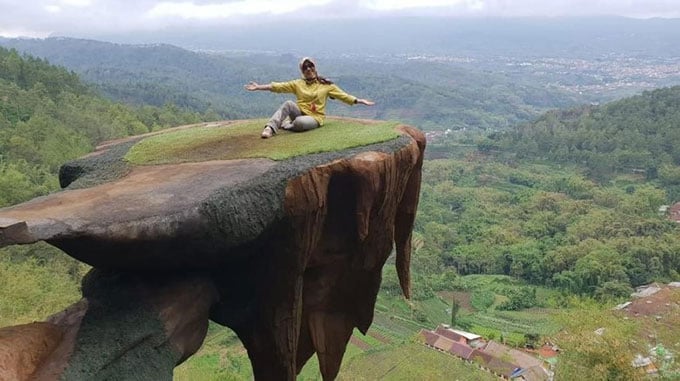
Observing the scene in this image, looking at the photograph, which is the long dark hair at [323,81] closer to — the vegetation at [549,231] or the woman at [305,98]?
the woman at [305,98]

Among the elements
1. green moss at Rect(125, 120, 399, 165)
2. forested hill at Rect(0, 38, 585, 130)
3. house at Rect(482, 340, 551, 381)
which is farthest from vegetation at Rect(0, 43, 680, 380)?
forested hill at Rect(0, 38, 585, 130)

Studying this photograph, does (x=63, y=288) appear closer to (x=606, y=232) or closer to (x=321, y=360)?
(x=321, y=360)

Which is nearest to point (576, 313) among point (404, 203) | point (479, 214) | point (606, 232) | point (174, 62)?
point (404, 203)

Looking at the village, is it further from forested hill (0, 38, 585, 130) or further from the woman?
forested hill (0, 38, 585, 130)

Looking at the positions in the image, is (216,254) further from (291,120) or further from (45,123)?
(45,123)

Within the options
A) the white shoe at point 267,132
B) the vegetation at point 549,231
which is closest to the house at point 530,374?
the vegetation at point 549,231

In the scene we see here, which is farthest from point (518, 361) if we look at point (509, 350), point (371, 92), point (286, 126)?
point (371, 92)

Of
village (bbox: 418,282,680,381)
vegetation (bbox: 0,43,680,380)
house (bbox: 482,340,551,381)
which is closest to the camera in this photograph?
vegetation (bbox: 0,43,680,380)
